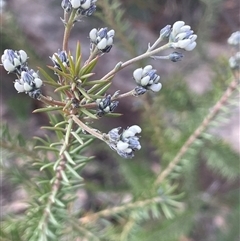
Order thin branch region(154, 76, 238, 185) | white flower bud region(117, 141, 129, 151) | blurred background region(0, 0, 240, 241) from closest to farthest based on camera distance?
1. white flower bud region(117, 141, 129, 151)
2. thin branch region(154, 76, 238, 185)
3. blurred background region(0, 0, 240, 241)

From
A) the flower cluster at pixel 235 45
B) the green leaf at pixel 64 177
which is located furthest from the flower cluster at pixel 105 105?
the flower cluster at pixel 235 45

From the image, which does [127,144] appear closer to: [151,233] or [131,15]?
[151,233]

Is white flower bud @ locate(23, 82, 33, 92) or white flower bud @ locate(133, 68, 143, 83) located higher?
white flower bud @ locate(133, 68, 143, 83)

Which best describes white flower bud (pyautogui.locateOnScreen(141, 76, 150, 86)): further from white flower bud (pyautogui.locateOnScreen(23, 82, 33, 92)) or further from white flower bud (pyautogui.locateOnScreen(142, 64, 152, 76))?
white flower bud (pyautogui.locateOnScreen(23, 82, 33, 92))

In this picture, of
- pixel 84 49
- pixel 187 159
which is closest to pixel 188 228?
pixel 187 159

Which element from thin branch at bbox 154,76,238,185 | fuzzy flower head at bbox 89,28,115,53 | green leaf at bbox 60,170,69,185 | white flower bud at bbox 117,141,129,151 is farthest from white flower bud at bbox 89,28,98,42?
thin branch at bbox 154,76,238,185
